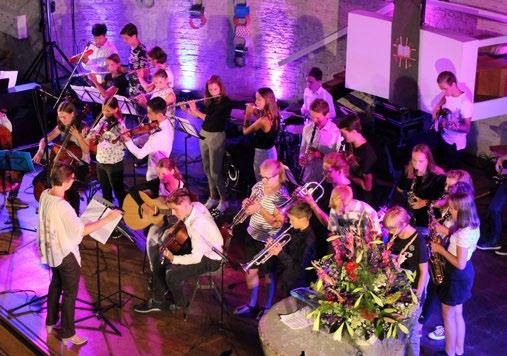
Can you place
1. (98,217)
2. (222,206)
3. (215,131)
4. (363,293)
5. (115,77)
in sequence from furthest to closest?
(115,77) → (222,206) → (215,131) → (98,217) → (363,293)

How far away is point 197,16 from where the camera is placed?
1351cm

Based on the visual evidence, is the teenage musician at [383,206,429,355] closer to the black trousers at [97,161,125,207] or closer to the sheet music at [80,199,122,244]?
the sheet music at [80,199,122,244]

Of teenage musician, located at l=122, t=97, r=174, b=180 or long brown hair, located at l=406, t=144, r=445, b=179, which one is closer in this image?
long brown hair, located at l=406, t=144, r=445, b=179

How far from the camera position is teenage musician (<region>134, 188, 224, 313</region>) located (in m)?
7.07

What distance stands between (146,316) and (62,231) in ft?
4.56

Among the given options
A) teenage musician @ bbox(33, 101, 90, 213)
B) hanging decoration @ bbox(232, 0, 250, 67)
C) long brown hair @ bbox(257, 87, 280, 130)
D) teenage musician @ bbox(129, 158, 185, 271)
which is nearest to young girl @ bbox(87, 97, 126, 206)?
teenage musician @ bbox(33, 101, 90, 213)

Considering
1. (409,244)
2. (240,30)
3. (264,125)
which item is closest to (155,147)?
(264,125)

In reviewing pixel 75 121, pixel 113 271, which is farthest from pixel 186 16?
pixel 113 271

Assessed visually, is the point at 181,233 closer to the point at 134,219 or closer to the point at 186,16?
the point at 134,219

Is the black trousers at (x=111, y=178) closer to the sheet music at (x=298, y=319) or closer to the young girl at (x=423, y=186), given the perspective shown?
the young girl at (x=423, y=186)

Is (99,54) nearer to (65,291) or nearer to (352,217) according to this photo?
(65,291)

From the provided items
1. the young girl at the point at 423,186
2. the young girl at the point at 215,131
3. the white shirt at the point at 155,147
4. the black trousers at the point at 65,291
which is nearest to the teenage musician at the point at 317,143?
the young girl at the point at 215,131

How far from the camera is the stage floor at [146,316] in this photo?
7.26 m

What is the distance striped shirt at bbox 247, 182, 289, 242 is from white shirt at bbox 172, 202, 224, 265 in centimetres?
39
